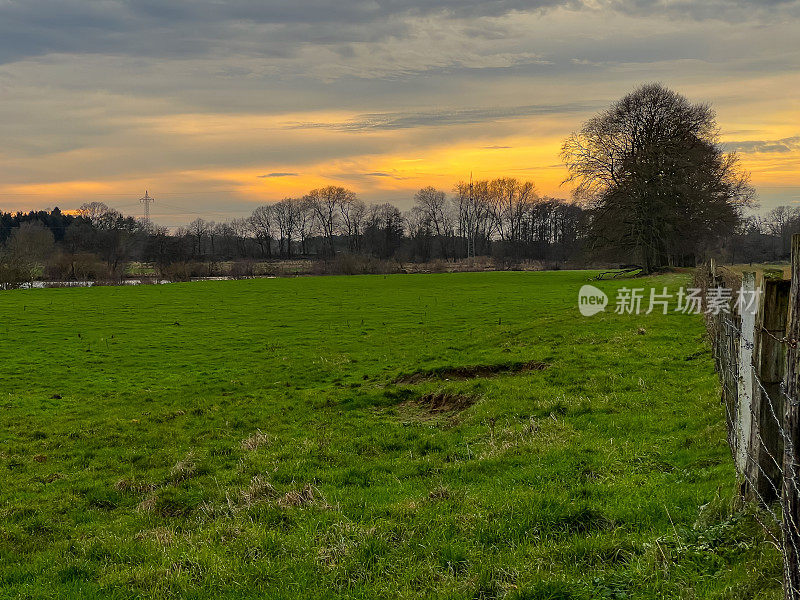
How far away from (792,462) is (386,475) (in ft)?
20.3

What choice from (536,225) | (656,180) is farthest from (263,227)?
(656,180)

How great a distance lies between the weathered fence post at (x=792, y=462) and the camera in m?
3.97

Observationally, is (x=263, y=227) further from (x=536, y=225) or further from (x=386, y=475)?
(x=386, y=475)

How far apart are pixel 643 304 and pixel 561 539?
2885 centimetres

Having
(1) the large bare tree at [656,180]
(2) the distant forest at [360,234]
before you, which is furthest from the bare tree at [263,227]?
(1) the large bare tree at [656,180]

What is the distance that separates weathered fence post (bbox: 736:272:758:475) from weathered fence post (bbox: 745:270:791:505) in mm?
151

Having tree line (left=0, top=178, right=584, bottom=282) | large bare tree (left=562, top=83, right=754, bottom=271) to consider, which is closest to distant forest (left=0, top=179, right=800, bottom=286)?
tree line (left=0, top=178, right=584, bottom=282)

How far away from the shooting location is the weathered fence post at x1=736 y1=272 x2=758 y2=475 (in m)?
5.49

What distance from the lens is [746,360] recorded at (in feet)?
18.7

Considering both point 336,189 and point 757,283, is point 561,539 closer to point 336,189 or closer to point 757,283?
point 757,283

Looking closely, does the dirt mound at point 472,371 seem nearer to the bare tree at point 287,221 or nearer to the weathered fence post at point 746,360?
the weathered fence post at point 746,360

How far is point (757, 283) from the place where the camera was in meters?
5.27

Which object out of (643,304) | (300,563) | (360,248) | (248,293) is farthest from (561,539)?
(360,248)

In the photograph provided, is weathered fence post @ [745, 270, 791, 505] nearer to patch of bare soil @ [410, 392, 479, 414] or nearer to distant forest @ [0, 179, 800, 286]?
patch of bare soil @ [410, 392, 479, 414]
